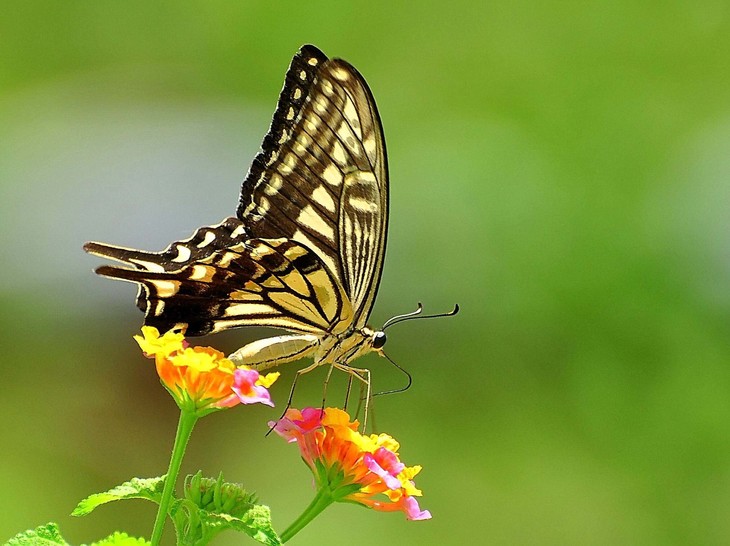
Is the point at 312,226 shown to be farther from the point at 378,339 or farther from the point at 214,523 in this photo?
the point at 214,523

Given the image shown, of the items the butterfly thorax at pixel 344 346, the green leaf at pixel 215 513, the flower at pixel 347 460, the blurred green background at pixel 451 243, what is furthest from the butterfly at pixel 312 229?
the blurred green background at pixel 451 243

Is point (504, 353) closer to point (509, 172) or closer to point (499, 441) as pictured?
point (499, 441)

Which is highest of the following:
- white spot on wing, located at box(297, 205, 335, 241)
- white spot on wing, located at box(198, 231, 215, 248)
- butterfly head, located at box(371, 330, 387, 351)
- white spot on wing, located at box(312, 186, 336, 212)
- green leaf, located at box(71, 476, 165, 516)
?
white spot on wing, located at box(312, 186, 336, 212)

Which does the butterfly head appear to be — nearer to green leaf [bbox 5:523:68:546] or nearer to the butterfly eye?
the butterfly eye

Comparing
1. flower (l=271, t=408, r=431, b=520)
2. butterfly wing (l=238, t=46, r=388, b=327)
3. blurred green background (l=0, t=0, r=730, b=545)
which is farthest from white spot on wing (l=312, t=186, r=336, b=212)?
blurred green background (l=0, t=0, r=730, b=545)

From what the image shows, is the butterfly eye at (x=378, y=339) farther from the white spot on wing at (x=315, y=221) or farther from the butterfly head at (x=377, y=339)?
the white spot on wing at (x=315, y=221)

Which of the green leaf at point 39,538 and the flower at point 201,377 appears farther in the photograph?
the flower at point 201,377

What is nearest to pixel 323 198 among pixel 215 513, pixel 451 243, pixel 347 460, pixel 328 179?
pixel 328 179
